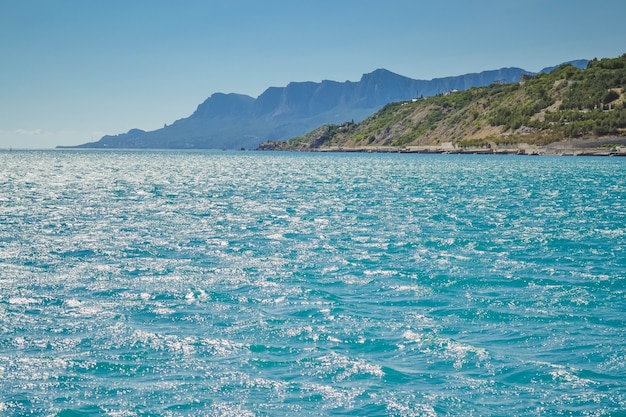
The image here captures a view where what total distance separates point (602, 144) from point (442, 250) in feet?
558

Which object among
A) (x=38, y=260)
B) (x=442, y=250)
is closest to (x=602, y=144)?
(x=442, y=250)

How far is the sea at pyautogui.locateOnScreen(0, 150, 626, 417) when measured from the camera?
13547 millimetres

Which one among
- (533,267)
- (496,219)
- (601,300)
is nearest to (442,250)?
(533,267)

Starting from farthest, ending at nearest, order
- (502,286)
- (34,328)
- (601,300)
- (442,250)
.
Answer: (442,250), (502,286), (601,300), (34,328)

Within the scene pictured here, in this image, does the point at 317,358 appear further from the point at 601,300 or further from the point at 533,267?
the point at 533,267

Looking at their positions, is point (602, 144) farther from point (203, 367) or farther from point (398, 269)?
point (203, 367)

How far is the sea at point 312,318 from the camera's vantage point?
1355cm

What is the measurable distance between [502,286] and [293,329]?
9.55 m

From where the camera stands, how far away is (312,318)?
1950 centimetres

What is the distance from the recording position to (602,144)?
18100 centimetres

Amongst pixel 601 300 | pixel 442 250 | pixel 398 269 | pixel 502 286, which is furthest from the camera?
pixel 442 250

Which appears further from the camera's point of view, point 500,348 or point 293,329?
point 293,329

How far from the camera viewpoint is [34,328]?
1820cm

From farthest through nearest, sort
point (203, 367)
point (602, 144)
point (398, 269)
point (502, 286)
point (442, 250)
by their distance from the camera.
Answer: point (602, 144), point (442, 250), point (398, 269), point (502, 286), point (203, 367)
